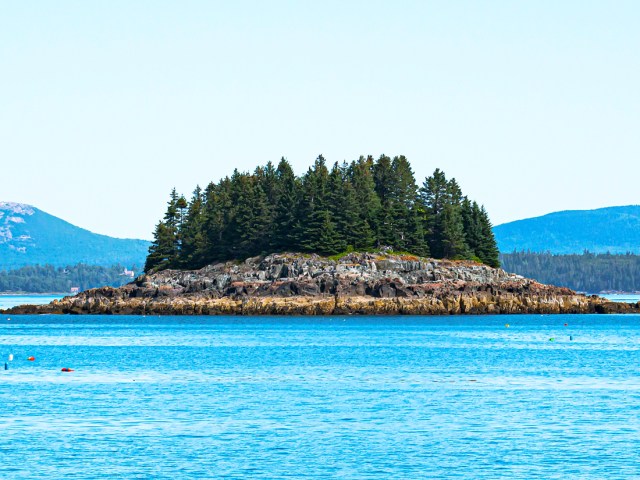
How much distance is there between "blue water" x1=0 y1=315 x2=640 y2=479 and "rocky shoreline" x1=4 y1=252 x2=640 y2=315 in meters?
45.6

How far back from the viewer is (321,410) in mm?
53438

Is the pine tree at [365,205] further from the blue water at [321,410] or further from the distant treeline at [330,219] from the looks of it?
the blue water at [321,410]

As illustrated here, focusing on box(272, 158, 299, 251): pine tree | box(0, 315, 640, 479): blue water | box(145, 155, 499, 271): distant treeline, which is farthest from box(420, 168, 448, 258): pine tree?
box(0, 315, 640, 479): blue water

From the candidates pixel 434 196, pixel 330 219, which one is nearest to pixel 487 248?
pixel 434 196

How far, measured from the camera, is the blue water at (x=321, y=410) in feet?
131

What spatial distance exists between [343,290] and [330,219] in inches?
668

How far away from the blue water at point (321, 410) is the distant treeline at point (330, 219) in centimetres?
6049

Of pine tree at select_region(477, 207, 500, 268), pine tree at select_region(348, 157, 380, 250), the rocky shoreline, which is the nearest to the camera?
the rocky shoreline

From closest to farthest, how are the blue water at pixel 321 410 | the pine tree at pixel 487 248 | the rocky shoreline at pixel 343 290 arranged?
1. the blue water at pixel 321 410
2. the rocky shoreline at pixel 343 290
3. the pine tree at pixel 487 248

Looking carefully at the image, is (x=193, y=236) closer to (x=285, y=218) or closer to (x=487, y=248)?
(x=285, y=218)

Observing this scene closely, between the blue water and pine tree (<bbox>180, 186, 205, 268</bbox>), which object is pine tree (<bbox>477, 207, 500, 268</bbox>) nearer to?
pine tree (<bbox>180, 186, 205, 268</bbox>)

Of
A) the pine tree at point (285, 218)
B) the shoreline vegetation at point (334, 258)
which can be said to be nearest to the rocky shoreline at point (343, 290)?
the shoreline vegetation at point (334, 258)

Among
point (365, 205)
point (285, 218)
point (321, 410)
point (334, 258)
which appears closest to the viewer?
point (321, 410)

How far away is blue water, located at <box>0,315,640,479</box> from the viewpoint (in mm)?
39906
